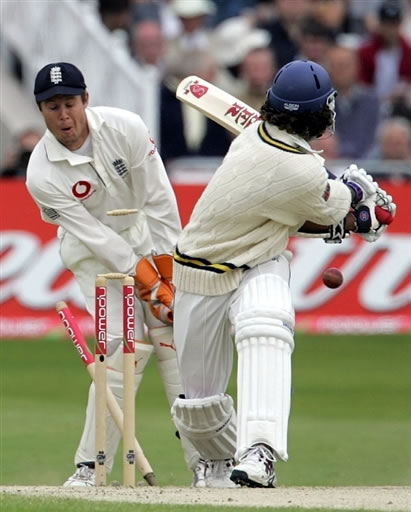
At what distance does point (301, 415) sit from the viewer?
11477 mm

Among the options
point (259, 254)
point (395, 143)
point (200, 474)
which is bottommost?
point (200, 474)

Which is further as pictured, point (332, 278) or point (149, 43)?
point (149, 43)

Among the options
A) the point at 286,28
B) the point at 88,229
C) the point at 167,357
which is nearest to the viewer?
the point at 88,229

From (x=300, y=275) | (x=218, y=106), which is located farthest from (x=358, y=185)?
(x=300, y=275)

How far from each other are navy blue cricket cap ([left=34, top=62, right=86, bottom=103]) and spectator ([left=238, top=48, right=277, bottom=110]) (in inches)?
295

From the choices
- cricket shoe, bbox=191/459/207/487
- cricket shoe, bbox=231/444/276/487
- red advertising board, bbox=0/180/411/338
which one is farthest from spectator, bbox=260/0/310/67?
cricket shoe, bbox=231/444/276/487

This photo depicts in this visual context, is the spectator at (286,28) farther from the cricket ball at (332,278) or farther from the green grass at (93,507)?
the green grass at (93,507)

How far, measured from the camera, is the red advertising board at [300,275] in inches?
560

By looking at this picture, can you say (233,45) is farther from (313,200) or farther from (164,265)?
(313,200)

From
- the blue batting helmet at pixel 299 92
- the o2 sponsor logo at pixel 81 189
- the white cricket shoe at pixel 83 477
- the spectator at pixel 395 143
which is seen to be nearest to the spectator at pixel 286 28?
the spectator at pixel 395 143

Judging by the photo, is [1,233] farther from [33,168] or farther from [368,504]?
[368,504]

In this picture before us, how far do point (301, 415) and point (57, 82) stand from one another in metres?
4.28

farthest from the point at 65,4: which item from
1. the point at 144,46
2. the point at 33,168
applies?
the point at 33,168

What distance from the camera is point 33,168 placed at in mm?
8164
